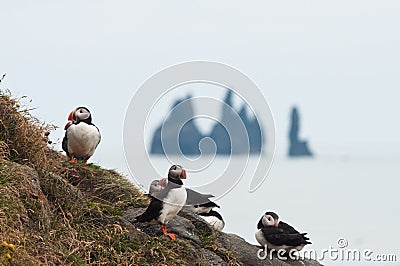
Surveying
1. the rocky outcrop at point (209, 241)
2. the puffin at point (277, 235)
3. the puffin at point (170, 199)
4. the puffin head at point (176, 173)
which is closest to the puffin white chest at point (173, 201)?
the puffin at point (170, 199)

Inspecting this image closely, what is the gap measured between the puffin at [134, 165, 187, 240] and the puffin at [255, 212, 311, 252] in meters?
1.47

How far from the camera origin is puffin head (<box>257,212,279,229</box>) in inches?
368

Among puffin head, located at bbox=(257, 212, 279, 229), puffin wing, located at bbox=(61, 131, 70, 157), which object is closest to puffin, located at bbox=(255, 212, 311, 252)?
puffin head, located at bbox=(257, 212, 279, 229)

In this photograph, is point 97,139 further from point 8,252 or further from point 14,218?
point 8,252

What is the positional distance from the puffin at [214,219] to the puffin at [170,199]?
1518 millimetres

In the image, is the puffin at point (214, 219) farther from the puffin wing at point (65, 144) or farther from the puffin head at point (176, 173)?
the puffin wing at point (65, 144)

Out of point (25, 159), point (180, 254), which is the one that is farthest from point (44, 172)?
point (180, 254)

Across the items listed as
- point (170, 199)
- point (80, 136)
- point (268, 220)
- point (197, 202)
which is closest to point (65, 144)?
point (80, 136)

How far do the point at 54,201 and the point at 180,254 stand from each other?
1426mm

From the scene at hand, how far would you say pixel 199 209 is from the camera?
9781mm

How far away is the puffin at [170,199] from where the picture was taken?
26.5 feet

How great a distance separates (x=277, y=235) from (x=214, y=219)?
0.92 meters

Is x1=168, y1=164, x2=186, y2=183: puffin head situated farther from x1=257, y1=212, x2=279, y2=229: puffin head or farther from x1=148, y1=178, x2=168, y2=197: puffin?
x1=257, y1=212, x2=279, y2=229: puffin head

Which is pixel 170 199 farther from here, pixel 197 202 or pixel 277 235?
pixel 277 235
